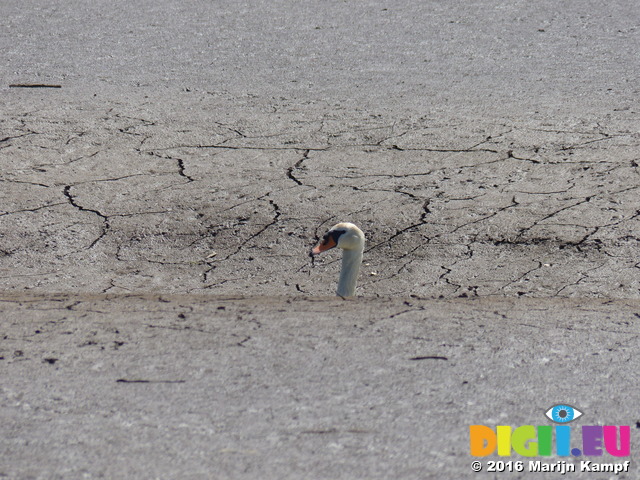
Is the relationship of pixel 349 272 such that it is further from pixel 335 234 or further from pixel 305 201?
pixel 305 201

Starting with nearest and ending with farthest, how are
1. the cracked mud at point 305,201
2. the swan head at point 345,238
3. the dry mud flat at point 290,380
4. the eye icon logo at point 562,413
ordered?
the dry mud flat at point 290,380 < the eye icon logo at point 562,413 < the swan head at point 345,238 < the cracked mud at point 305,201

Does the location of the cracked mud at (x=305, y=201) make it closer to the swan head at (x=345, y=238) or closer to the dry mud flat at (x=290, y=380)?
the swan head at (x=345, y=238)

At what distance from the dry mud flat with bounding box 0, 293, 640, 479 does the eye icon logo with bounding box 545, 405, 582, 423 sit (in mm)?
28

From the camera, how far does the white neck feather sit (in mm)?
4121

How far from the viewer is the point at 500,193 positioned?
17.2 feet

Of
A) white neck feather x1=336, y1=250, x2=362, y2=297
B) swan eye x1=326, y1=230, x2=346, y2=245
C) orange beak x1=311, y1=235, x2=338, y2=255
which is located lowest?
white neck feather x1=336, y1=250, x2=362, y2=297

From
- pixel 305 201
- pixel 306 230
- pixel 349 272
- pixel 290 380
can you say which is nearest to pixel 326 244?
pixel 349 272

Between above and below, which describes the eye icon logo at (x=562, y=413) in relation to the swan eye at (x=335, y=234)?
below

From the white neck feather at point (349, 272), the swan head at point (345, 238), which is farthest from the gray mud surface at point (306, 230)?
the swan head at point (345, 238)

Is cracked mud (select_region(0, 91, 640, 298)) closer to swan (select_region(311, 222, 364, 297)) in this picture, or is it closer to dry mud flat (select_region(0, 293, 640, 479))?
swan (select_region(311, 222, 364, 297))

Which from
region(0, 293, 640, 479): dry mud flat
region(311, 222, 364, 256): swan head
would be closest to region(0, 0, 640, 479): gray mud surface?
region(0, 293, 640, 479): dry mud flat

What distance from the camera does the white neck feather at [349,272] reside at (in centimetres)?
412

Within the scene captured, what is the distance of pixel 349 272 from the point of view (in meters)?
4.14

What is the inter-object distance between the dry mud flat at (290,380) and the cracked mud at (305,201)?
911 millimetres
